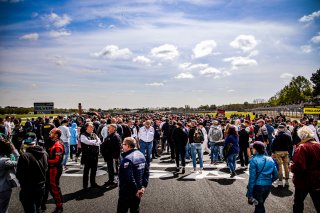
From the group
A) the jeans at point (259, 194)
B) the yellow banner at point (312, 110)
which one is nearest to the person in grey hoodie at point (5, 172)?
the jeans at point (259, 194)

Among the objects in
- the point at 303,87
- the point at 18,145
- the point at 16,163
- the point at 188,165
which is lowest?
the point at 188,165

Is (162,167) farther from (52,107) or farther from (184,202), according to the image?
(52,107)

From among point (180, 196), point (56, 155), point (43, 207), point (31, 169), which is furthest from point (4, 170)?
point (180, 196)

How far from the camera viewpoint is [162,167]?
33.7ft

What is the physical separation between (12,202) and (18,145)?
293 inches

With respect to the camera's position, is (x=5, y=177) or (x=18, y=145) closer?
(x=5, y=177)

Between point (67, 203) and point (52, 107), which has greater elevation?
point (52, 107)

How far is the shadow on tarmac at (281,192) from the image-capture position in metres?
6.64

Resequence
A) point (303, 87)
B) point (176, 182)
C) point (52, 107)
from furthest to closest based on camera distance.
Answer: point (303, 87) → point (52, 107) → point (176, 182)

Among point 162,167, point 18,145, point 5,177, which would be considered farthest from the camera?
point 18,145

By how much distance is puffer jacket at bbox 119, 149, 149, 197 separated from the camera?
3.62 meters

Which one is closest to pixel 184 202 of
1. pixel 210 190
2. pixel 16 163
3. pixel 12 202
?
pixel 210 190

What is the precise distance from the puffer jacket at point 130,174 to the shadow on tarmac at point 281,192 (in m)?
4.84

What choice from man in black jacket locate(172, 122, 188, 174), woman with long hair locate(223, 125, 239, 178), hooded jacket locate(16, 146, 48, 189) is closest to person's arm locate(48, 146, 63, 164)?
hooded jacket locate(16, 146, 48, 189)
